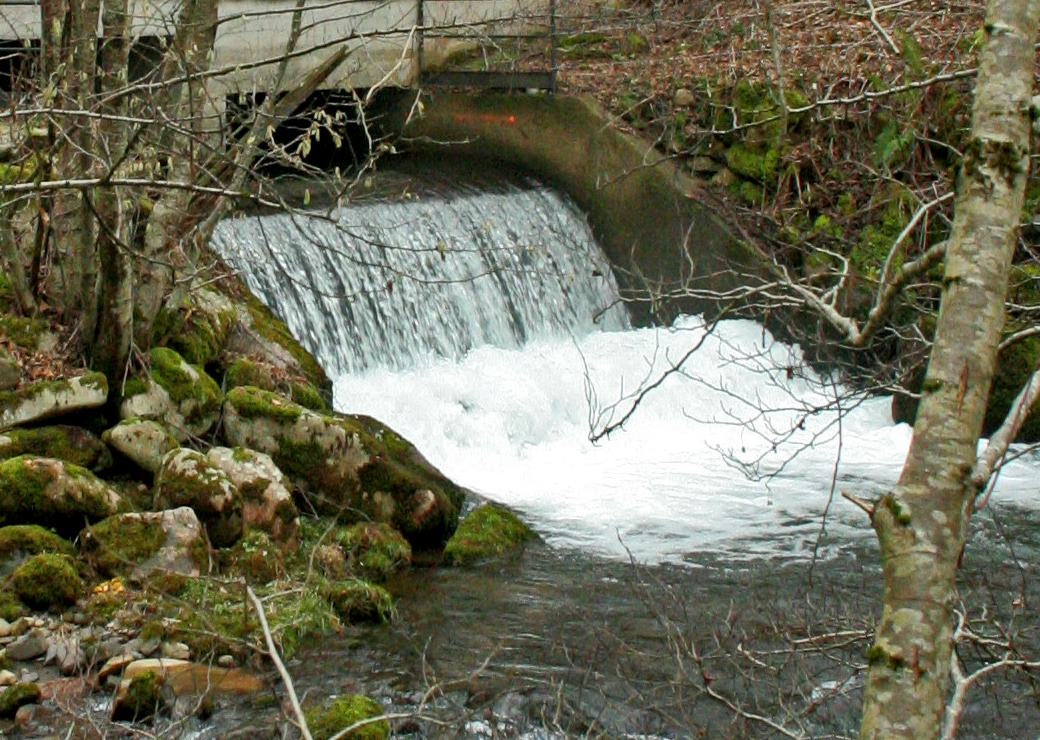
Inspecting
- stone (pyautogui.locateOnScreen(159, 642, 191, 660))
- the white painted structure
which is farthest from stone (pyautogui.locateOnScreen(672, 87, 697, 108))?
stone (pyautogui.locateOnScreen(159, 642, 191, 660))

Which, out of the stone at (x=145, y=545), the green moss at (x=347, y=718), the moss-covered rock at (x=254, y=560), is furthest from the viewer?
the moss-covered rock at (x=254, y=560)

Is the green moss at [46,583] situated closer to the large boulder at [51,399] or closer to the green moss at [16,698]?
the green moss at [16,698]

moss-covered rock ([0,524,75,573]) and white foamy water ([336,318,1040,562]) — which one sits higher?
moss-covered rock ([0,524,75,573])

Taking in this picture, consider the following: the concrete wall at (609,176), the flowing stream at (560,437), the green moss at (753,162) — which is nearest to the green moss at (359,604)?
the flowing stream at (560,437)

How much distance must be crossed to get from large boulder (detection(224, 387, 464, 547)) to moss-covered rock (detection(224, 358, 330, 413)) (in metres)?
0.53

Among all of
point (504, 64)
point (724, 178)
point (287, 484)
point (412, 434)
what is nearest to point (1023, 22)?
point (287, 484)

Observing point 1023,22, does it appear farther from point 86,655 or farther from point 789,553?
point 789,553

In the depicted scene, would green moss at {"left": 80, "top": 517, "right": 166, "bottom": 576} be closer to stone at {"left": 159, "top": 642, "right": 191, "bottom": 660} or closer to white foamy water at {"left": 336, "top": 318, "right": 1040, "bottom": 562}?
stone at {"left": 159, "top": 642, "right": 191, "bottom": 660}

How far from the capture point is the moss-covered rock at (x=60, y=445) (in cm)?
733

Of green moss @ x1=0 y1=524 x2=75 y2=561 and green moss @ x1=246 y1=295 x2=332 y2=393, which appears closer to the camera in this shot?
green moss @ x1=0 y1=524 x2=75 y2=561

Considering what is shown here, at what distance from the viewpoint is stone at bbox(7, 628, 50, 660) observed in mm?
6094

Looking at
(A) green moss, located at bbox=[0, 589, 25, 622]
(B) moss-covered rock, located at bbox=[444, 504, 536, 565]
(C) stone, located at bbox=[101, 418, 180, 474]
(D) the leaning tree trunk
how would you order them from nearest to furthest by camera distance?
1. (D) the leaning tree trunk
2. (A) green moss, located at bbox=[0, 589, 25, 622]
3. (C) stone, located at bbox=[101, 418, 180, 474]
4. (B) moss-covered rock, located at bbox=[444, 504, 536, 565]

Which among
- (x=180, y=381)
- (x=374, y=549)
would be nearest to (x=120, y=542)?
(x=374, y=549)

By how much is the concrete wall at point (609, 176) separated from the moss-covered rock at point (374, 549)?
17.2ft
